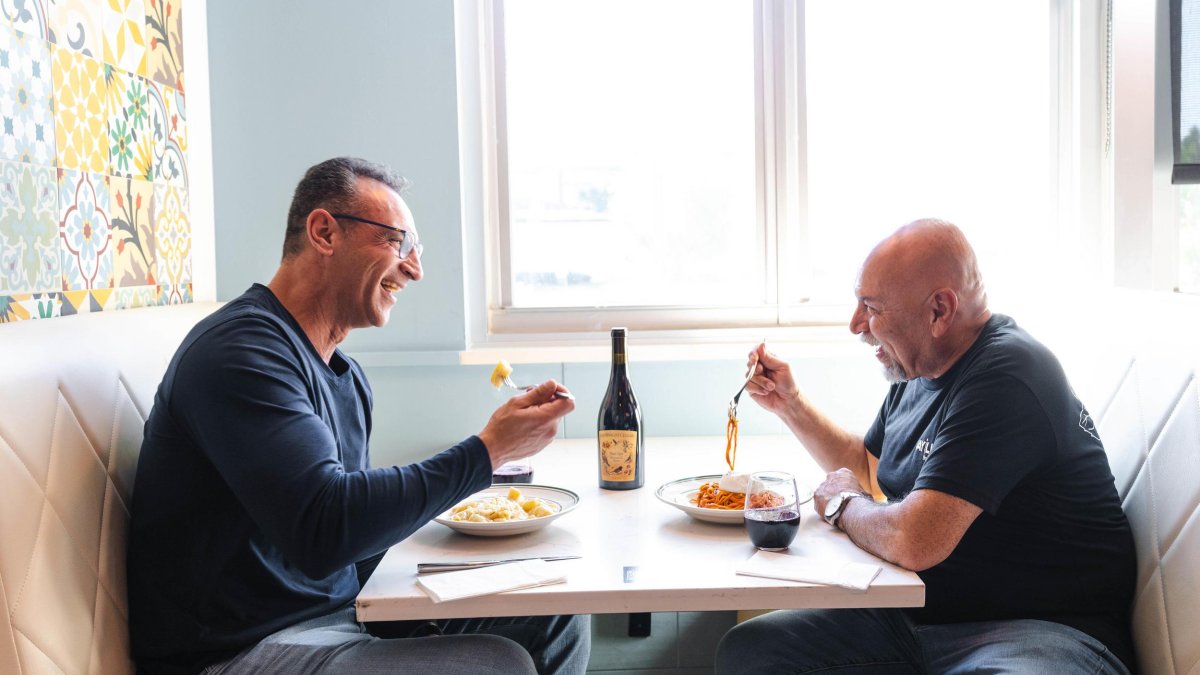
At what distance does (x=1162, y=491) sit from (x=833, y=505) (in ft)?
1.85

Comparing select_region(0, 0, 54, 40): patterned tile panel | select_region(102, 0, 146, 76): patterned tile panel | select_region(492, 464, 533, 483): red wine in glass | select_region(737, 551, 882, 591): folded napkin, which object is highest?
select_region(102, 0, 146, 76): patterned tile panel

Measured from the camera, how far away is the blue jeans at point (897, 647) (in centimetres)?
157

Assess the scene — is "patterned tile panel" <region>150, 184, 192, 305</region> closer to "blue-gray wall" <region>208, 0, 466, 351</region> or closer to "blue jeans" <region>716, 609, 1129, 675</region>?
"blue-gray wall" <region>208, 0, 466, 351</region>

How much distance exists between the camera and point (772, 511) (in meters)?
1.58

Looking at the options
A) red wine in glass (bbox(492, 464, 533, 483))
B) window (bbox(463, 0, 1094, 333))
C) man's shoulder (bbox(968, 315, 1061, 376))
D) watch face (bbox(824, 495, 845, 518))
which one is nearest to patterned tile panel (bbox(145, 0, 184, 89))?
window (bbox(463, 0, 1094, 333))

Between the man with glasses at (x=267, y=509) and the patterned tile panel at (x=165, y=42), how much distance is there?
1.00 meters

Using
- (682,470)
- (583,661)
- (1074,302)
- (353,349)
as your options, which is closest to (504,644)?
(583,661)

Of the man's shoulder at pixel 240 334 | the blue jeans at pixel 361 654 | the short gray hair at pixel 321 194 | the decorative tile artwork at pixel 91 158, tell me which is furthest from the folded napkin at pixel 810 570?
the decorative tile artwork at pixel 91 158

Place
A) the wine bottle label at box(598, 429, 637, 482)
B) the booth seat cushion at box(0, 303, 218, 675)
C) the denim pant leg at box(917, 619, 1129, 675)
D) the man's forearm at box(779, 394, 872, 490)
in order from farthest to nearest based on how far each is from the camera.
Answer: the man's forearm at box(779, 394, 872, 490)
the wine bottle label at box(598, 429, 637, 482)
the denim pant leg at box(917, 619, 1129, 675)
the booth seat cushion at box(0, 303, 218, 675)

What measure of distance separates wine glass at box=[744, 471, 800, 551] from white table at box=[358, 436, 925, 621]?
32 mm

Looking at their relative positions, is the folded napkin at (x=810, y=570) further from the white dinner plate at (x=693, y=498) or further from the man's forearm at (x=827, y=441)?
the man's forearm at (x=827, y=441)

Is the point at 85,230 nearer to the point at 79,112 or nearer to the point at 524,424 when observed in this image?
the point at 79,112

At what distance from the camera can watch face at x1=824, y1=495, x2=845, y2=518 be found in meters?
1.75

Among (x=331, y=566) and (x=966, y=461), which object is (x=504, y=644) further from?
(x=966, y=461)
